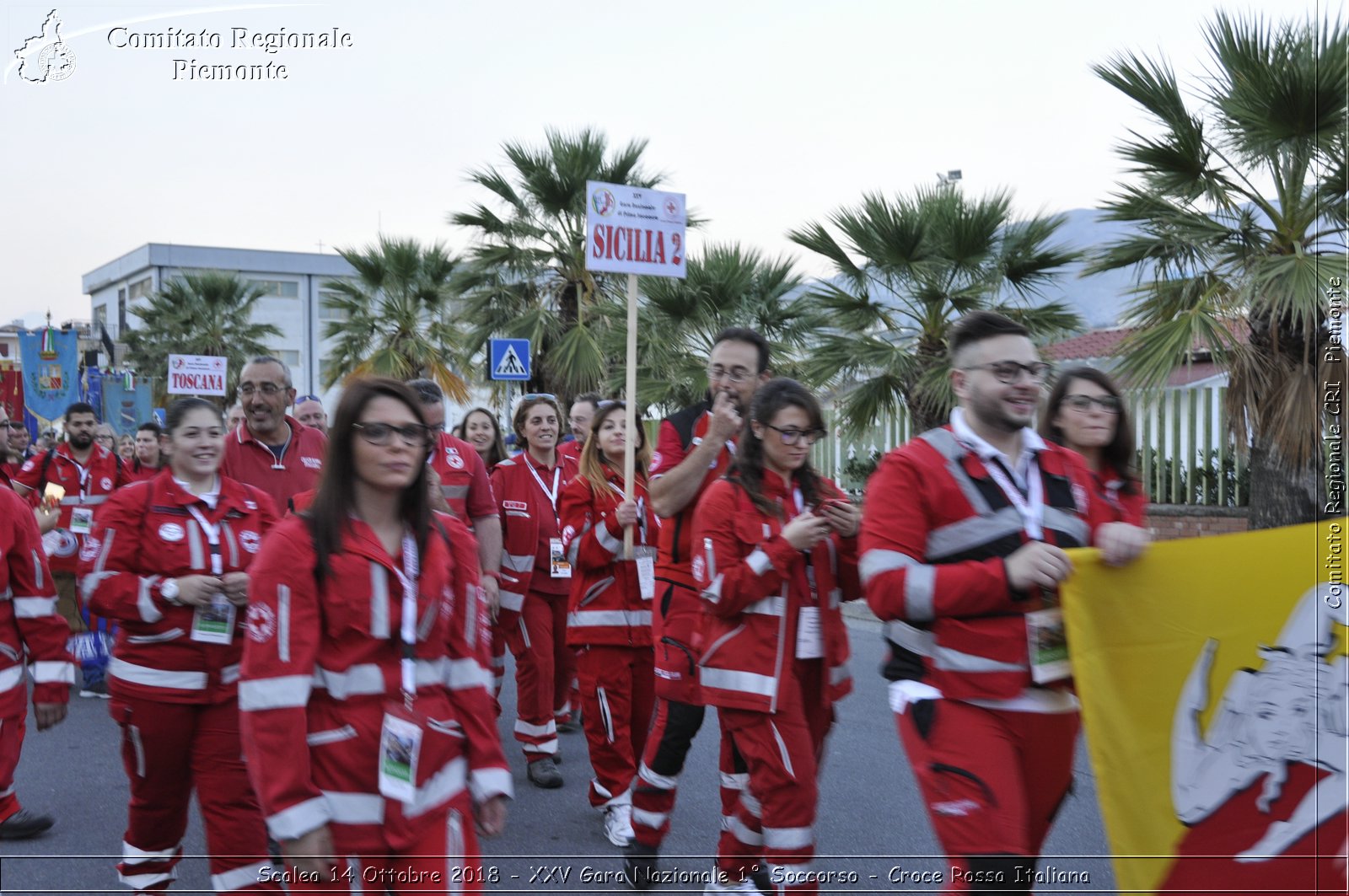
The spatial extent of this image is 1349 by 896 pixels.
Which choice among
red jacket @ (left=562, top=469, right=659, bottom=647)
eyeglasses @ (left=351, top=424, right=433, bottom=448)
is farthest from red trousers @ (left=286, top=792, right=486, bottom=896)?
red jacket @ (left=562, top=469, right=659, bottom=647)

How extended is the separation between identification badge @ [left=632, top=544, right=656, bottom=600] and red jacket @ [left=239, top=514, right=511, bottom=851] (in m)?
2.85

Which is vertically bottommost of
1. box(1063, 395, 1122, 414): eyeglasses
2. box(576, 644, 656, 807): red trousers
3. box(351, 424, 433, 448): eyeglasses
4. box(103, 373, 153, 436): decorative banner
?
box(576, 644, 656, 807): red trousers

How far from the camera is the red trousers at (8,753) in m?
4.67

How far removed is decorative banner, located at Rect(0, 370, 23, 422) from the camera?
24031mm

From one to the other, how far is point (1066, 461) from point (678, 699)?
6.71 feet

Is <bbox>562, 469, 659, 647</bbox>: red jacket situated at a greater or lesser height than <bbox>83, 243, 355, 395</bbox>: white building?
lesser

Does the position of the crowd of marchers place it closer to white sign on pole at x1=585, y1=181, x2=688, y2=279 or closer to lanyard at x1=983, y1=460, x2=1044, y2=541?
lanyard at x1=983, y1=460, x2=1044, y2=541

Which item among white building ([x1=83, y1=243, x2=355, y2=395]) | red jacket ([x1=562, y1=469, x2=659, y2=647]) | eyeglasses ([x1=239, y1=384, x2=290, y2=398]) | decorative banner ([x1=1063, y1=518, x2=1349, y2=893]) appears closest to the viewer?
decorative banner ([x1=1063, y1=518, x2=1349, y2=893])

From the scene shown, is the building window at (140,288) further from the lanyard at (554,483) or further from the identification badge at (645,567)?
the identification badge at (645,567)

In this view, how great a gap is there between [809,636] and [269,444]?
2.99 meters

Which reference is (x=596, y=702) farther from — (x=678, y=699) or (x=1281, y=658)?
(x=1281, y=658)

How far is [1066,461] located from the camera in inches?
147

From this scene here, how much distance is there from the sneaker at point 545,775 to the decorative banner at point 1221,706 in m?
4.19

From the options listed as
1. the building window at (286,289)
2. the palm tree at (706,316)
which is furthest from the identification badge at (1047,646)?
the building window at (286,289)
